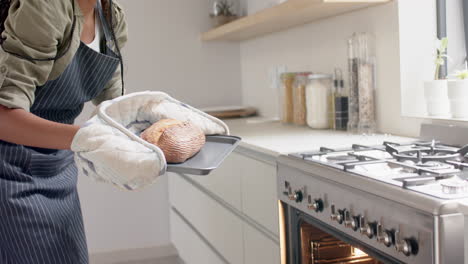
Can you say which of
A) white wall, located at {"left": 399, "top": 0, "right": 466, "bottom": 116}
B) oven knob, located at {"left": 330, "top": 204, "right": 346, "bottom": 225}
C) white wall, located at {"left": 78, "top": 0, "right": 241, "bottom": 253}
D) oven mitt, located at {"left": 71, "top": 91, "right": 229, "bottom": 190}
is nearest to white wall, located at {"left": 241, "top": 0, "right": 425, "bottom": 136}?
white wall, located at {"left": 399, "top": 0, "right": 466, "bottom": 116}

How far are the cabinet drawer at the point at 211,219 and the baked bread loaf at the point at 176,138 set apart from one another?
3.09 ft

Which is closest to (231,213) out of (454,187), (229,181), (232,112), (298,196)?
(229,181)

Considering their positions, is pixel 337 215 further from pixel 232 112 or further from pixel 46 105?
pixel 232 112

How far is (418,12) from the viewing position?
79.5 inches

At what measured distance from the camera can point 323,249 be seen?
1613 millimetres

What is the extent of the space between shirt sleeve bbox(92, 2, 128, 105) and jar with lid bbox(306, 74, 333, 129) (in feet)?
3.35

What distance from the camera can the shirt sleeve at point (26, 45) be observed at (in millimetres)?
1259

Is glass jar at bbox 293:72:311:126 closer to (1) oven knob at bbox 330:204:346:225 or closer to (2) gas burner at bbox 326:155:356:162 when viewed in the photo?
(2) gas burner at bbox 326:155:356:162

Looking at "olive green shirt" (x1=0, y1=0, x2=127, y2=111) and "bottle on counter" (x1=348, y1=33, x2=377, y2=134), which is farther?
"bottle on counter" (x1=348, y1=33, x2=377, y2=134)

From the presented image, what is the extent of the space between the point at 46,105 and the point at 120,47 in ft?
0.98

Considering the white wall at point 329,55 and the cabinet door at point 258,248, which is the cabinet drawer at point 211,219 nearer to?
the cabinet door at point 258,248

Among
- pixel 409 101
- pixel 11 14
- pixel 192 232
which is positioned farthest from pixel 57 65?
pixel 192 232

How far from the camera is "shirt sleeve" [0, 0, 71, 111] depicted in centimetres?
126

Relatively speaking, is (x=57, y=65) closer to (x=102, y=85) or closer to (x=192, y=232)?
(x=102, y=85)
